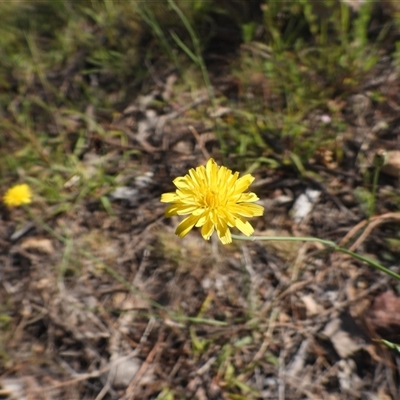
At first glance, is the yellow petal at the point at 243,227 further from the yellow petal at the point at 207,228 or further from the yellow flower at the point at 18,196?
the yellow flower at the point at 18,196

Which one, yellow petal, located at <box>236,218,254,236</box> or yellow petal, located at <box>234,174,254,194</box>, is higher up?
yellow petal, located at <box>234,174,254,194</box>

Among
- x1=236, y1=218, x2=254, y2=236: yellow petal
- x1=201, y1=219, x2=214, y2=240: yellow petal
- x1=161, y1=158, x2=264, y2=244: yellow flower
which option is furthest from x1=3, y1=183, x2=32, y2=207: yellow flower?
x1=236, y1=218, x2=254, y2=236: yellow petal

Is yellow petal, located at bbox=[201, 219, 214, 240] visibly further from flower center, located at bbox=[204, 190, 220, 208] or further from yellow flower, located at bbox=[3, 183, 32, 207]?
yellow flower, located at bbox=[3, 183, 32, 207]

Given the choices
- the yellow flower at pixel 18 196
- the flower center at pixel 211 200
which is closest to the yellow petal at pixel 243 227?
the flower center at pixel 211 200

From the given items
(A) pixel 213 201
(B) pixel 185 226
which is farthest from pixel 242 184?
(B) pixel 185 226

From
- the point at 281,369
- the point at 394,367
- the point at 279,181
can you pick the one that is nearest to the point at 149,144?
the point at 279,181
